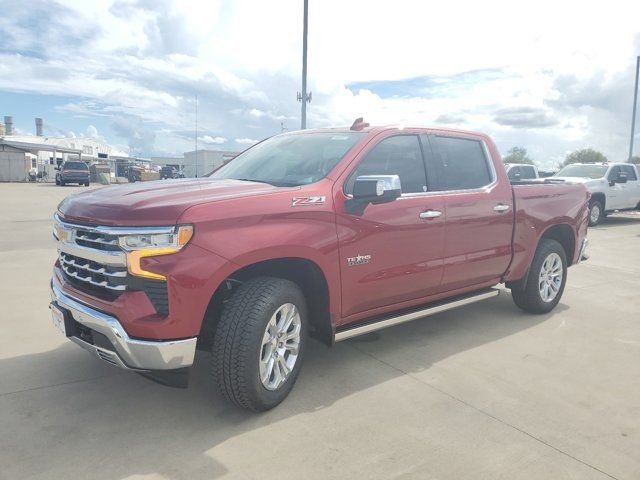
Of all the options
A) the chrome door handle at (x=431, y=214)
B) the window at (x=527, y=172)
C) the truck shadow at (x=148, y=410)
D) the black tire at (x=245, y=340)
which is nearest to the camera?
the truck shadow at (x=148, y=410)

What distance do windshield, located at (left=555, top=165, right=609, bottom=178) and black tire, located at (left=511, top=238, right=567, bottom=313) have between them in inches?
429

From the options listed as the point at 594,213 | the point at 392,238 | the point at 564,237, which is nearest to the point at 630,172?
the point at 594,213

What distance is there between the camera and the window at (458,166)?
438 cm

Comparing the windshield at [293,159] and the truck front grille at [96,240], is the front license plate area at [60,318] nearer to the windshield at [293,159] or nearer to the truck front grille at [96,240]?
the truck front grille at [96,240]

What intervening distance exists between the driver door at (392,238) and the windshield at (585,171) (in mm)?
12721

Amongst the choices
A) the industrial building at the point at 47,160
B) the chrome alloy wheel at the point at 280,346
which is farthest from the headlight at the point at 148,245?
the industrial building at the point at 47,160

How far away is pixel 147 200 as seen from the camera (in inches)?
117

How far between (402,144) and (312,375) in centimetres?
195

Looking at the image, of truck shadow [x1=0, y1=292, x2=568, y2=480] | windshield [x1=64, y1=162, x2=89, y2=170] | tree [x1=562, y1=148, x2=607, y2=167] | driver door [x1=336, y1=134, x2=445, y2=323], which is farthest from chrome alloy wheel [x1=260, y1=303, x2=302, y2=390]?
tree [x1=562, y1=148, x2=607, y2=167]

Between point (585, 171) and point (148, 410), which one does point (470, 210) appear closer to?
point (148, 410)

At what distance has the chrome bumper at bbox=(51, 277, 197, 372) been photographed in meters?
2.78

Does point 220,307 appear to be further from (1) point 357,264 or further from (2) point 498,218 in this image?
(2) point 498,218

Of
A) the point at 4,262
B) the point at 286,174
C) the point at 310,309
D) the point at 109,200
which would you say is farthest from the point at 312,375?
the point at 4,262

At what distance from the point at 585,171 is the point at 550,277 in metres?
11.4
